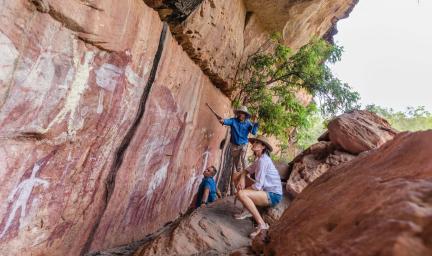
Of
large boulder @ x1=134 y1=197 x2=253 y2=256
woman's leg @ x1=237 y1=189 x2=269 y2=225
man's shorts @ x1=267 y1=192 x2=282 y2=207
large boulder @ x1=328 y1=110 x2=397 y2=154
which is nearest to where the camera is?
large boulder @ x1=134 y1=197 x2=253 y2=256

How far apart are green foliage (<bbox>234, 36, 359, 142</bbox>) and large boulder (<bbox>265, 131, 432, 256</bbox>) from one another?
→ 6380 mm

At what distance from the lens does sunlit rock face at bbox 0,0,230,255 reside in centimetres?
369

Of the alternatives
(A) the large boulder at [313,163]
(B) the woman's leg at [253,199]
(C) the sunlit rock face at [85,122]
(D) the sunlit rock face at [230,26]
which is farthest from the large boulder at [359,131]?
(C) the sunlit rock face at [85,122]

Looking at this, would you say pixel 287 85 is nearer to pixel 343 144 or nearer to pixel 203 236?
pixel 343 144

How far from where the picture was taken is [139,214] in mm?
6535

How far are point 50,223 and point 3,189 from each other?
102 cm

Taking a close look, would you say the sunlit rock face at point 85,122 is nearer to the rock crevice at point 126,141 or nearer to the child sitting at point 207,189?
the rock crevice at point 126,141

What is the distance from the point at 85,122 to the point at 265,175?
9.57 feet

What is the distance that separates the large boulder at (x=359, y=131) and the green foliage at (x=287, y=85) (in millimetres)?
2508

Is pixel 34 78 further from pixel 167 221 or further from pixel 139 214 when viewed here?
pixel 167 221

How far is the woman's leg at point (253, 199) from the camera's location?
509 cm

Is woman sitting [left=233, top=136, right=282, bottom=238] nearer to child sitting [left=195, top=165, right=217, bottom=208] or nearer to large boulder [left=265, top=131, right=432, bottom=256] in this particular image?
large boulder [left=265, top=131, right=432, bottom=256]

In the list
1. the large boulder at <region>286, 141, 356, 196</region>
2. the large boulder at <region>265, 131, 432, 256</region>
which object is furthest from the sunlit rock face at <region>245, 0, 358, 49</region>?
the large boulder at <region>265, 131, 432, 256</region>

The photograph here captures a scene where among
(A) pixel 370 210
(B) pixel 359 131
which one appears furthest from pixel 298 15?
(A) pixel 370 210
